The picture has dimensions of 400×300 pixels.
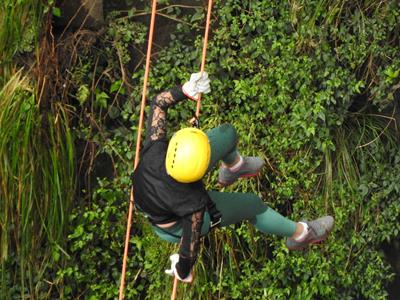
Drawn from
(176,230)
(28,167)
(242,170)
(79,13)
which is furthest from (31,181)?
(176,230)

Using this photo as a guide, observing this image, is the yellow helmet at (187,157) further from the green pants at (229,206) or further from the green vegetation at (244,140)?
the green vegetation at (244,140)

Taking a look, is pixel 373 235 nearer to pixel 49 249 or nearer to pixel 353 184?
pixel 353 184

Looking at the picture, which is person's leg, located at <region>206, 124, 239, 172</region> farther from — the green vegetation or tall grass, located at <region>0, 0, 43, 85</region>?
tall grass, located at <region>0, 0, 43, 85</region>

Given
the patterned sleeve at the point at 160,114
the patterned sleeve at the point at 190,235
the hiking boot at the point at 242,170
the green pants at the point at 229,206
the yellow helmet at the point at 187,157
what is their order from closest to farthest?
the yellow helmet at the point at 187,157, the patterned sleeve at the point at 190,235, the patterned sleeve at the point at 160,114, the green pants at the point at 229,206, the hiking boot at the point at 242,170

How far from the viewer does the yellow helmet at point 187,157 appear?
4.80 meters

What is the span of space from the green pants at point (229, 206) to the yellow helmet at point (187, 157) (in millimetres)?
310

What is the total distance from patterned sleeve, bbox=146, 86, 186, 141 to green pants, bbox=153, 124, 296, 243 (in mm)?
260

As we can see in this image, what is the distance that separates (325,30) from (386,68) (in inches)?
18.8

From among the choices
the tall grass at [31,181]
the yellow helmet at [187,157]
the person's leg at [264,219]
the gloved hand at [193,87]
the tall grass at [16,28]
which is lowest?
the tall grass at [31,181]

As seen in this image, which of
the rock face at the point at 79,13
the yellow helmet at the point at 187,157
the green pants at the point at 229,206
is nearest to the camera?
the yellow helmet at the point at 187,157

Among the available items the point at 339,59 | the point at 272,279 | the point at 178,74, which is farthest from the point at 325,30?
the point at 272,279

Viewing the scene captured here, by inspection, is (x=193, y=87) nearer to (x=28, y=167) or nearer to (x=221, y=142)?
(x=221, y=142)

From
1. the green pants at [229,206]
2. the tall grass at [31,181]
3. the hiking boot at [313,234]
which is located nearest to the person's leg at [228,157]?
the green pants at [229,206]

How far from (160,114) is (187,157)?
41 centimetres
